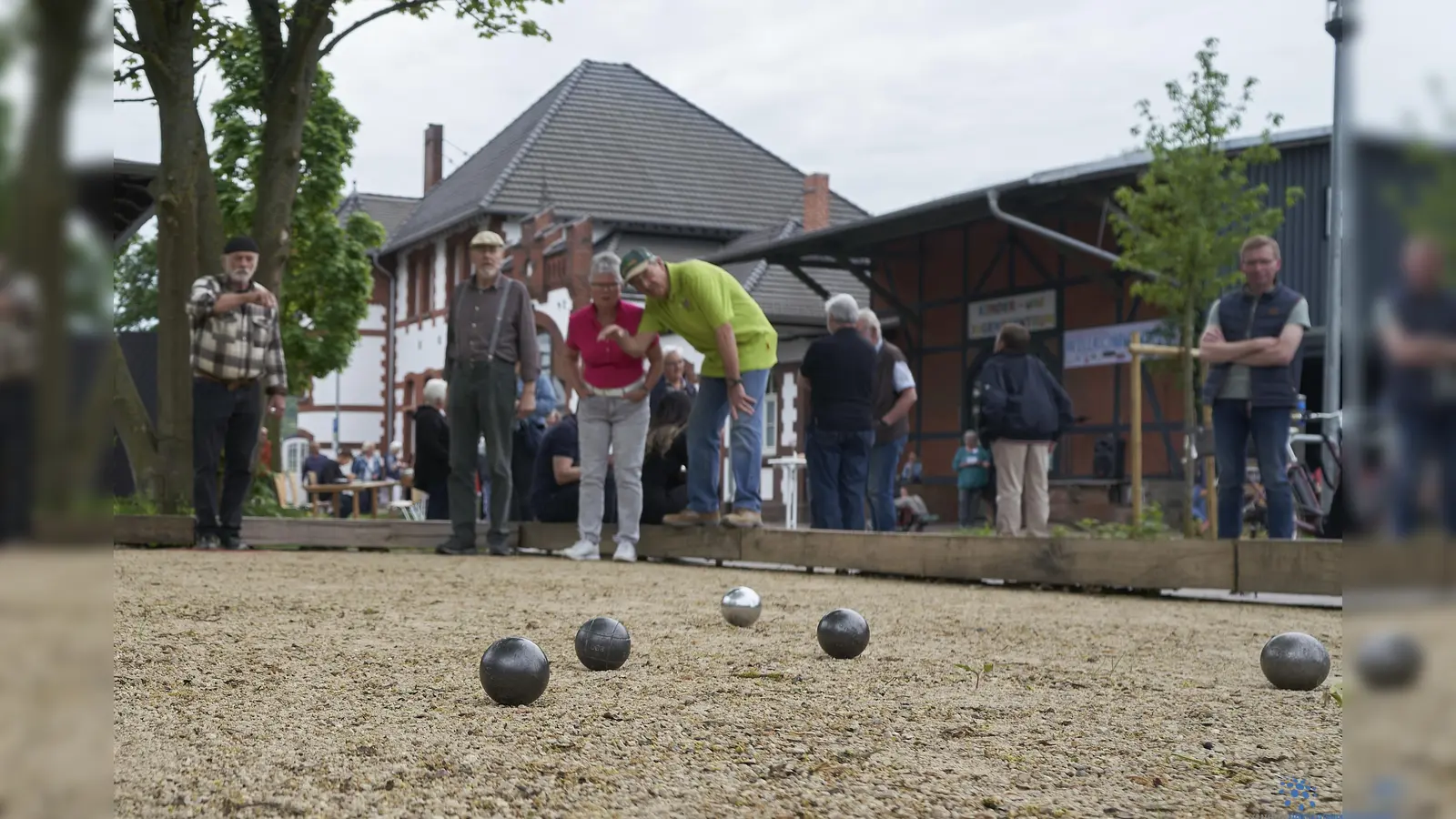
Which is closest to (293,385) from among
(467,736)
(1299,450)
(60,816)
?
(1299,450)

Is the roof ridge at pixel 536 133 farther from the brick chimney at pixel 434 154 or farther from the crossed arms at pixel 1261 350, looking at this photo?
the crossed arms at pixel 1261 350

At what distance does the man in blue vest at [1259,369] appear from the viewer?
8.00m

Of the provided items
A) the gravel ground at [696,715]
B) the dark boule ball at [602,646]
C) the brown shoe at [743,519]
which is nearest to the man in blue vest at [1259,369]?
the gravel ground at [696,715]

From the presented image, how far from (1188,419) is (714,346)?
510 centimetres

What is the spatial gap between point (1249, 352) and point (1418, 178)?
753 centimetres

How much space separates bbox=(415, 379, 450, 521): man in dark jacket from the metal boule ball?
931 centimetres

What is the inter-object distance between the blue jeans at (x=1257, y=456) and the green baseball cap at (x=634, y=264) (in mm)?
3355

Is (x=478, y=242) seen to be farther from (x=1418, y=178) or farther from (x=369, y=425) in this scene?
(x=369, y=425)

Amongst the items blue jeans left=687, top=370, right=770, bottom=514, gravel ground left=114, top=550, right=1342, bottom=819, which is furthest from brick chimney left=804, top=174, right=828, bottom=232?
gravel ground left=114, top=550, right=1342, bottom=819

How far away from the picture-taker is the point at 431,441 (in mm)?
12961

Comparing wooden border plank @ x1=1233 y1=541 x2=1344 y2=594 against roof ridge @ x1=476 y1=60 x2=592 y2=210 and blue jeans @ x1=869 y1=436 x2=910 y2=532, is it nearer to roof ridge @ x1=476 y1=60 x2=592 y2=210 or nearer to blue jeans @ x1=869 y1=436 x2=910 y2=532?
blue jeans @ x1=869 y1=436 x2=910 y2=532

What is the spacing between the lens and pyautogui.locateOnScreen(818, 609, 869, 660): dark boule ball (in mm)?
4723

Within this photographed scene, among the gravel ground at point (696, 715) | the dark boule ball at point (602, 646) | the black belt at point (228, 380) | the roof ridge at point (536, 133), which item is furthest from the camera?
the roof ridge at point (536, 133)

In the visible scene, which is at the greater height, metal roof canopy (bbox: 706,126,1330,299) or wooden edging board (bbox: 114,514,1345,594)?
metal roof canopy (bbox: 706,126,1330,299)
